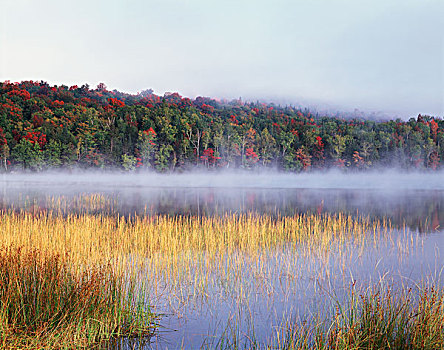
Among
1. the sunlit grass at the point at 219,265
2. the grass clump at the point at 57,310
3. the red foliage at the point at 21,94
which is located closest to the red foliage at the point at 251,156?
the red foliage at the point at 21,94

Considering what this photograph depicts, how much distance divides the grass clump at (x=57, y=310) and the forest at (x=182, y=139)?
65672mm

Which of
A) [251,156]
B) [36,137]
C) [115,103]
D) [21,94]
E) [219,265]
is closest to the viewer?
[219,265]

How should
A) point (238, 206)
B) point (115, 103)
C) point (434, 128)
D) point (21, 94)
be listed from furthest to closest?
point (115, 103) → point (434, 128) → point (21, 94) → point (238, 206)

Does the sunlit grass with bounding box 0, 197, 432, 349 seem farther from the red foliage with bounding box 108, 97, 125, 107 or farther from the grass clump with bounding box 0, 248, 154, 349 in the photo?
the red foliage with bounding box 108, 97, 125, 107

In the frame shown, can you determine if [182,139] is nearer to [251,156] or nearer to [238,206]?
[251,156]

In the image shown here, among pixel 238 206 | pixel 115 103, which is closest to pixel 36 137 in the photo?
→ pixel 115 103

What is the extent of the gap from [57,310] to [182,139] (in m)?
71.8

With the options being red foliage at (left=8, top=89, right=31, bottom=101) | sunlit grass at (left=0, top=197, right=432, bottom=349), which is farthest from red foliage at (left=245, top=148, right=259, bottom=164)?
sunlit grass at (left=0, top=197, right=432, bottom=349)

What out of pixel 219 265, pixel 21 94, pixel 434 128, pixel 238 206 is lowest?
pixel 238 206

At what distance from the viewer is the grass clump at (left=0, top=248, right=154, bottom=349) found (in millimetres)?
4430

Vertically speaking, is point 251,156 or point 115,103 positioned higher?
point 115,103

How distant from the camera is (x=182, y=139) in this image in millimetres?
76000

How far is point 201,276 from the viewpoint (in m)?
7.61

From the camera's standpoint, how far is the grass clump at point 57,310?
4430 millimetres
